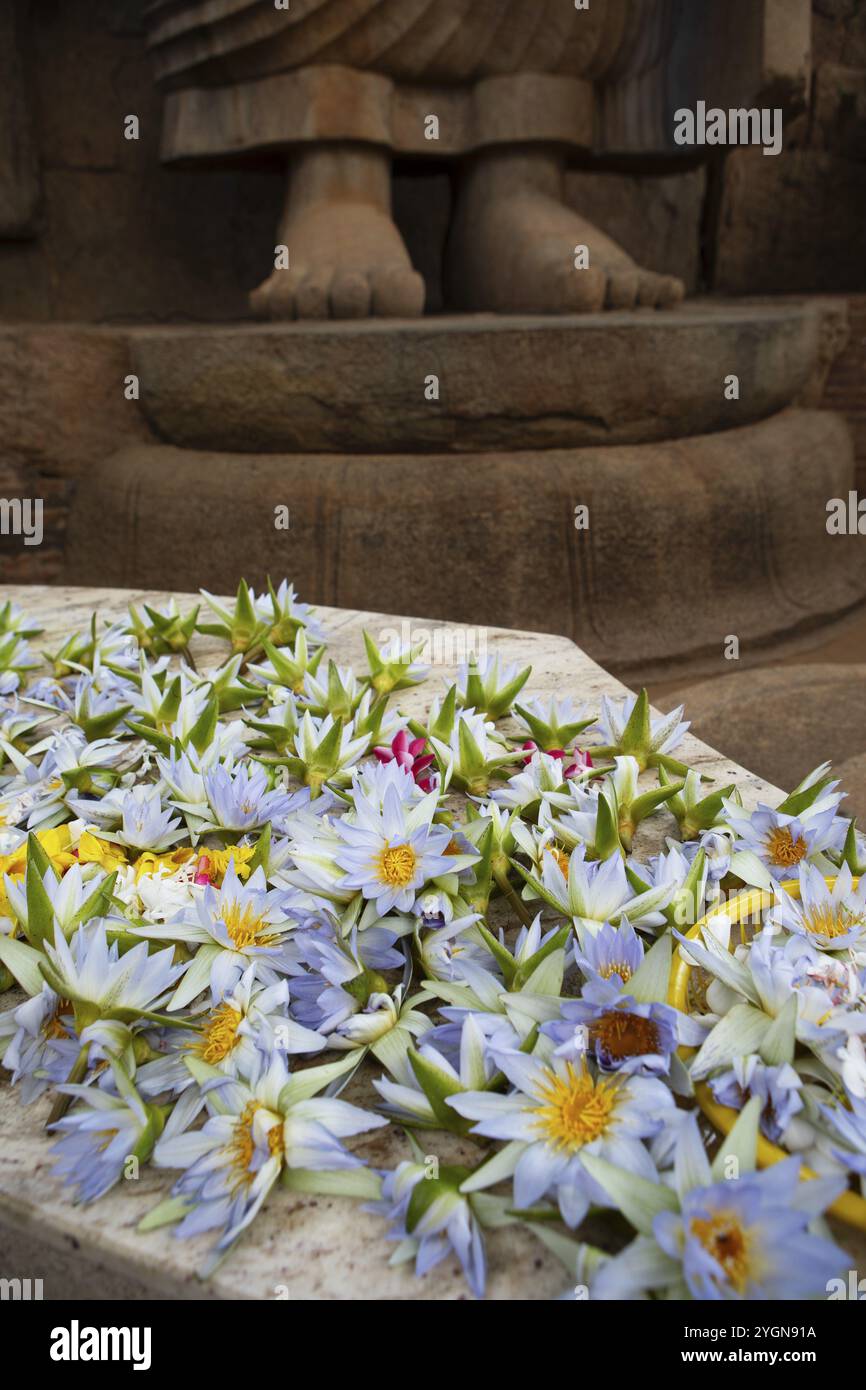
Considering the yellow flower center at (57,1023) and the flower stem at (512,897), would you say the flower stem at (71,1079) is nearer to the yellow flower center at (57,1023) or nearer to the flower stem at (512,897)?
the yellow flower center at (57,1023)

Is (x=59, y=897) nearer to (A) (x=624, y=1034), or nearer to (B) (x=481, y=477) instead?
(A) (x=624, y=1034)

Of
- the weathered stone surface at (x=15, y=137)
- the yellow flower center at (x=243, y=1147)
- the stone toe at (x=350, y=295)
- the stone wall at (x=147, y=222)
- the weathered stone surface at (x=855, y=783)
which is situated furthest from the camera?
the weathered stone surface at (x=15, y=137)

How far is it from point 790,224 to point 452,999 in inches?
208

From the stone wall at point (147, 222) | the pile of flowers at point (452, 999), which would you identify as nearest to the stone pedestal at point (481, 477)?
the stone wall at point (147, 222)

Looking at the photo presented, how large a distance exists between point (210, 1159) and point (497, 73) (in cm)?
369

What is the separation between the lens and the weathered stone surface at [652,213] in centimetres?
489

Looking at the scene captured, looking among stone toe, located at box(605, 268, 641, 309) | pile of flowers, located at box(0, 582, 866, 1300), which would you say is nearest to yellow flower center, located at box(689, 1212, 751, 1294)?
pile of flowers, located at box(0, 582, 866, 1300)

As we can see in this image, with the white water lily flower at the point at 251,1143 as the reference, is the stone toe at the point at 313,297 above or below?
above

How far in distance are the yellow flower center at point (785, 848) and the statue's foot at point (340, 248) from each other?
2.52 metres

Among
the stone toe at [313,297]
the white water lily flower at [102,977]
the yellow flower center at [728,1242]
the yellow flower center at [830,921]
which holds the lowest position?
the yellow flower center at [728,1242]

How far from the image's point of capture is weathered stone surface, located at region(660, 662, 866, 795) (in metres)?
1.90

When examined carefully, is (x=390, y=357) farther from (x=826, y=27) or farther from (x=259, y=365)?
(x=826, y=27)

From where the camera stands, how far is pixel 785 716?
79.0 inches

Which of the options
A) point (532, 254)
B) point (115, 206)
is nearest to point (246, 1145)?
point (532, 254)
